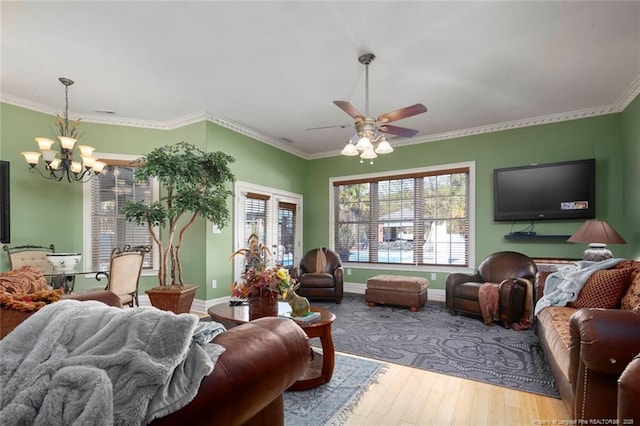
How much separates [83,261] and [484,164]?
639cm

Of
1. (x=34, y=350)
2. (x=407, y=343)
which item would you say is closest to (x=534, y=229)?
(x=407, y=343)

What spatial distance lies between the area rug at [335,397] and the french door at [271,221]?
2.94 meters

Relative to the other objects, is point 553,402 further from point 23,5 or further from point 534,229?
point 23,5

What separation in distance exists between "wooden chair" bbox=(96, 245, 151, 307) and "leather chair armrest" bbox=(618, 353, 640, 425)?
4051 mm

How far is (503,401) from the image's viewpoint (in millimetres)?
2172

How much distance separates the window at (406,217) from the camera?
214 inches

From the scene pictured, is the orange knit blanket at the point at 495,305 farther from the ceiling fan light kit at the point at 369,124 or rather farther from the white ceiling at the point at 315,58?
the white ceiling at the point at 315,58

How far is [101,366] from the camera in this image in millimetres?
803

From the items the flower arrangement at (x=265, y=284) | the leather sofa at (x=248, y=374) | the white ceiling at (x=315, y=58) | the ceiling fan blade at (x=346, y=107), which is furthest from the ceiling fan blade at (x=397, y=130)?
the leather sofa at (x=248, y=374)

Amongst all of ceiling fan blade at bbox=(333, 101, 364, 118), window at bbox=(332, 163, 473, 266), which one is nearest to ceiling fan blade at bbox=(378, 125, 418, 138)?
ceiling fan blade at bbox=(333, 101, 364, 118)

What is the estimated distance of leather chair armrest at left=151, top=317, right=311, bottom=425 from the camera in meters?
0.83

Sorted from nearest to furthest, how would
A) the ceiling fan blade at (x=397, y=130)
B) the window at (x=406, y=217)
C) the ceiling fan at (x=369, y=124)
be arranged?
1. the ceiling fan at (x=369, y=124)
2. the ceiling fan blade at (x=397, y=130)
3. the window at (x=406, y=217)

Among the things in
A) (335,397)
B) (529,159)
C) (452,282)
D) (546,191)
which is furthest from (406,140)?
(335,397)

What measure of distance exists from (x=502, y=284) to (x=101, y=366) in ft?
13.6
